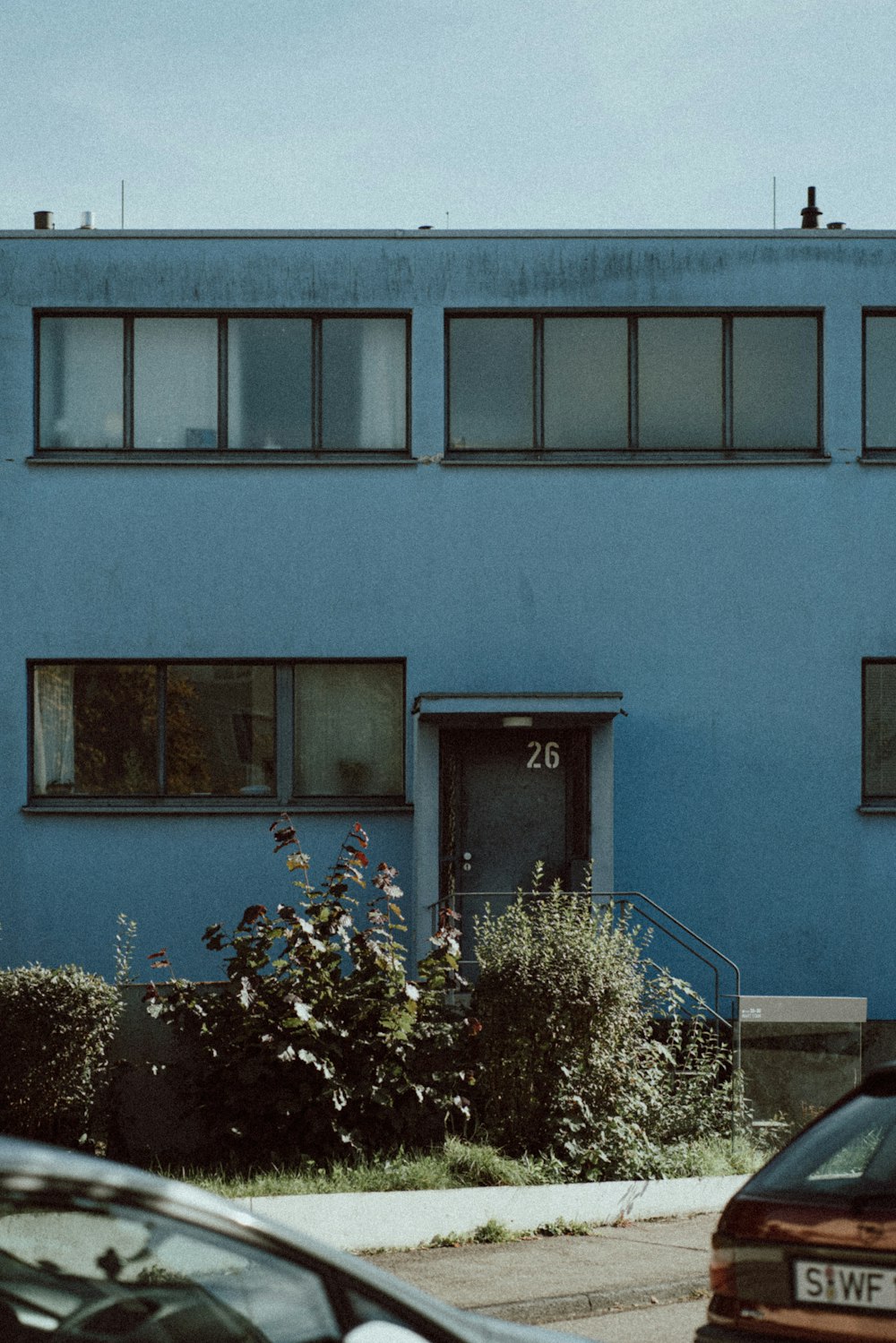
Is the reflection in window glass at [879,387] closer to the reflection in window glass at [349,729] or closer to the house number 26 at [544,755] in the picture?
the house number 26 at [544,755]

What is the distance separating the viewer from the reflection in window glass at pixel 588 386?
15305mm

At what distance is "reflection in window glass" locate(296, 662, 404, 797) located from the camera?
15.1 meters

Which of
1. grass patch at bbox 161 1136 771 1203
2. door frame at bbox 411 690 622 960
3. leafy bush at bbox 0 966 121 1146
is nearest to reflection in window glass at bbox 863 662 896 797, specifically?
door frame at bbox 411 690 622 960

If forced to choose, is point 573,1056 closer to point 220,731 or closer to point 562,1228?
point 562,1228

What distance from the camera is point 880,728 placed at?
49.7 ft

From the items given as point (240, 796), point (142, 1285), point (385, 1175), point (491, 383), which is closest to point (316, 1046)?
point (385, 1175)

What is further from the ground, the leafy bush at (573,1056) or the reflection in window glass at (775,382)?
the reflection in window glass at (775,382)

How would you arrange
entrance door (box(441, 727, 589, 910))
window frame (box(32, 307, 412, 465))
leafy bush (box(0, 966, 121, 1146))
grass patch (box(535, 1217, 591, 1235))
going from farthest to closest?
1. window frame (box(32, 307, 412, 465))
2. entrance door (box(441, 727, 589, 910))
3. leafy bush (box(0, 966, 121, 1146))
4. grass patch (box(535, 1217, 591, 1235))

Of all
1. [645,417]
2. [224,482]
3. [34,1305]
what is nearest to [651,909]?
[645,417]

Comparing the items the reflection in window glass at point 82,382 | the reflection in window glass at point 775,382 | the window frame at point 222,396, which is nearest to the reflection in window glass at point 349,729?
the window frame at point 222,396

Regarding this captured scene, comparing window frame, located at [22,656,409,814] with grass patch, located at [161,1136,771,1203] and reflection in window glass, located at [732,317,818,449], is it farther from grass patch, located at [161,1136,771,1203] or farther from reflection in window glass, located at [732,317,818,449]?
grass patch, located at [161,1136,771,1203]

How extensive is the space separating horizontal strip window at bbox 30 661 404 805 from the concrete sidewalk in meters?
6.23

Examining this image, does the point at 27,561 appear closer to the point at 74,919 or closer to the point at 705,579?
the point at 74,919

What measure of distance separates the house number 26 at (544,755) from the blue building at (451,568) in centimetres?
2
